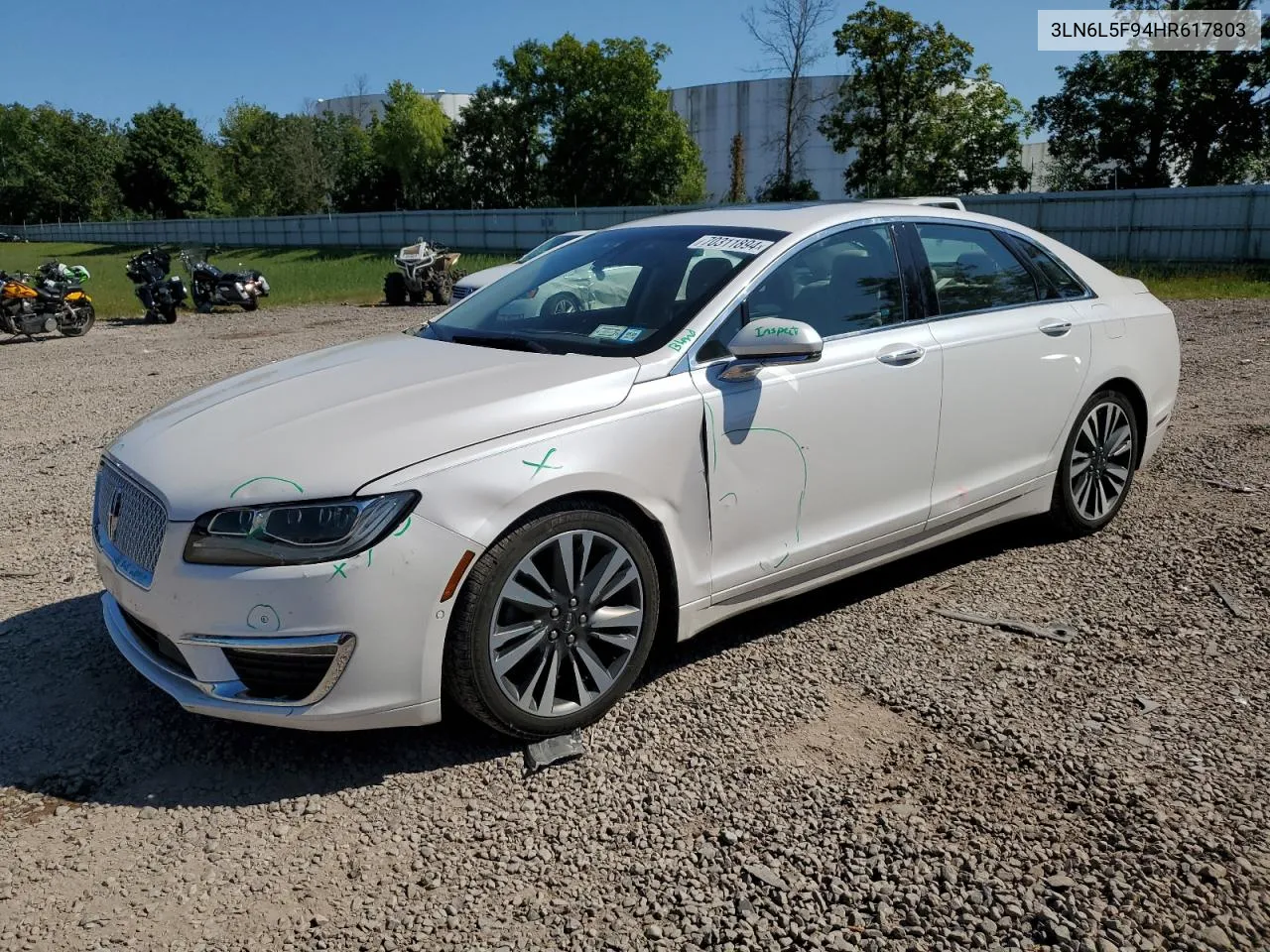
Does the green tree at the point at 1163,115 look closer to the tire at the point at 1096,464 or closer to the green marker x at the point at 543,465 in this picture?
the tire at the point at 1096,464

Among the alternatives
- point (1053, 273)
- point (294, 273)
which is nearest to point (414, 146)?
point (294, 273)

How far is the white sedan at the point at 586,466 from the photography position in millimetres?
2900

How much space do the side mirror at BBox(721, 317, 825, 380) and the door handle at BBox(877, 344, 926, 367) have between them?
55 centimetres

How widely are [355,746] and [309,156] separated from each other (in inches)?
3076

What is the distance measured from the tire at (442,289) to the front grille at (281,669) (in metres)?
19.0

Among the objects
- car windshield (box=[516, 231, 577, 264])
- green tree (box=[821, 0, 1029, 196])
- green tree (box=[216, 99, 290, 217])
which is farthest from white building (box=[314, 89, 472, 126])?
car windshield (box=[516, 231, 577, 264])

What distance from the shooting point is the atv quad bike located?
21.1m

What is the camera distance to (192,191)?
7881 cm

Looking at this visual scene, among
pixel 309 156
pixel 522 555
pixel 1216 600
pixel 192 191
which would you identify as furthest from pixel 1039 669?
pixel 192 191

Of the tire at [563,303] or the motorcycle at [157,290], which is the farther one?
the motorcycle at [157,290]

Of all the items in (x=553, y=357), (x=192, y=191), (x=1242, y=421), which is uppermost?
(x=192, y=191)

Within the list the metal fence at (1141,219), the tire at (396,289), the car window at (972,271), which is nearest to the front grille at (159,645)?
the car window at (972,271)

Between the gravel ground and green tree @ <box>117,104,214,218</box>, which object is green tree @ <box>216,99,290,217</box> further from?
the gravel ground

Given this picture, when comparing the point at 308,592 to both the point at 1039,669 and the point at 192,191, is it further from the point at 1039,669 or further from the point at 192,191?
the point at 192,191
